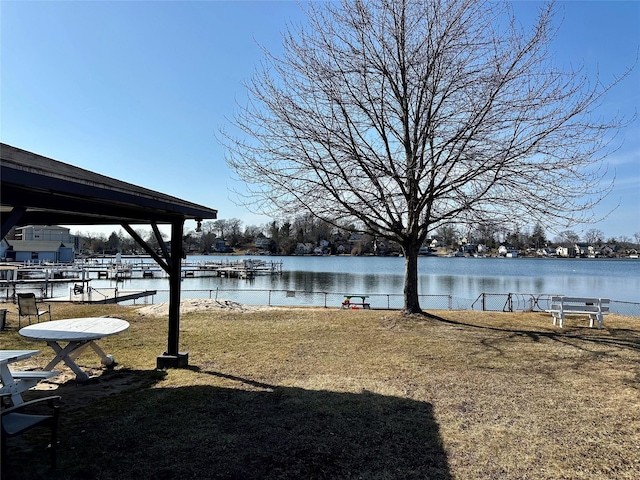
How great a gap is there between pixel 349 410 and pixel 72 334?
12.7 ft

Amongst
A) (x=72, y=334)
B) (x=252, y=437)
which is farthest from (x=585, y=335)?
(x=72, y=334)

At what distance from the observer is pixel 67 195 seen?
429 cm

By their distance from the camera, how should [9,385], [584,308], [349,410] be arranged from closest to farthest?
[9,385] < [349,410] < [584,308]

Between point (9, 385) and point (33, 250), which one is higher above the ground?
point (33, 250)

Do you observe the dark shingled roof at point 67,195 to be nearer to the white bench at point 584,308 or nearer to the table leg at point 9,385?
the table leg at point 9,385

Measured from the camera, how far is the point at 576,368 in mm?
6887

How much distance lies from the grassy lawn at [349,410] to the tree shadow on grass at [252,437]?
0.06 ft

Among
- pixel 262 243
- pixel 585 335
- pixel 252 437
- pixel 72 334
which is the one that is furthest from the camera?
pixel 262 243

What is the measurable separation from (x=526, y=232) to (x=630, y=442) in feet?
26.1

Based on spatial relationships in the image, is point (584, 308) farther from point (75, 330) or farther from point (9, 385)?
point (9, 385)

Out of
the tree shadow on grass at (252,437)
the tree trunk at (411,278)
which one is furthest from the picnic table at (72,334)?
the tree trunk at (411,278)

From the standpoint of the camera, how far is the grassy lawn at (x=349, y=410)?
11.8 feet

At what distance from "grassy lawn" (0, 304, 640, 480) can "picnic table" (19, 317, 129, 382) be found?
0.34m

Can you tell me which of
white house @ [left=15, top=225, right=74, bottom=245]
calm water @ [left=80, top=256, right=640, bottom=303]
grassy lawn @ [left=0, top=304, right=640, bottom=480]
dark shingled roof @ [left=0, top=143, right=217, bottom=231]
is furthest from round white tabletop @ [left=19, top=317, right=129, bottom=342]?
white house @ [left=15, top=225, right=74, bottom=245]
